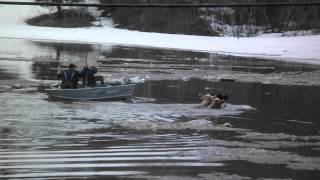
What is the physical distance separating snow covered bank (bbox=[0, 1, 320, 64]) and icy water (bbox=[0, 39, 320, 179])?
15.5 metres

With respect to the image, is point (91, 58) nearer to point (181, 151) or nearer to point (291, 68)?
A: point (291, 68)

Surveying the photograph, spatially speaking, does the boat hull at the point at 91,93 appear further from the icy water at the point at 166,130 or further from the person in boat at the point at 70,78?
the person in boat at the point at 70,78

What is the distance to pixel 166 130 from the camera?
15117 millimetres

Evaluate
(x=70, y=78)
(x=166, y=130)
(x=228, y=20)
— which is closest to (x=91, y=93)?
(x=70, y=78)

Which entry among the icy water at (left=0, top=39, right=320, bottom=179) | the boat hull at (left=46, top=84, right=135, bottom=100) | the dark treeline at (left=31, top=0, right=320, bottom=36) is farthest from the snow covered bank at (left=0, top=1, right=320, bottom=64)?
the boat hull at (left=46, top=84, right=135, bottom=100)

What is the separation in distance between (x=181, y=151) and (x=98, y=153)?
1.50m

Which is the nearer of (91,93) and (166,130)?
(166,130)

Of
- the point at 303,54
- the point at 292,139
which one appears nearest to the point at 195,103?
the point at 292,139

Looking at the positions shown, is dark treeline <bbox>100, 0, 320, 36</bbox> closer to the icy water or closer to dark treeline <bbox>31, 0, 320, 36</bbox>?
dark treeline <bbox>31, 0, 320, 36</bbox>

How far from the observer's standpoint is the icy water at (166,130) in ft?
35.3

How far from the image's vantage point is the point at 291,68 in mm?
35625

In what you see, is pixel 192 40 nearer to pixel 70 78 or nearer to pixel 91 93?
pixel 70 78

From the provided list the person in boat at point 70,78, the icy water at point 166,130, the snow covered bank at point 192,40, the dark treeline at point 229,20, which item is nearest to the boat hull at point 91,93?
the icy water at point 166,130

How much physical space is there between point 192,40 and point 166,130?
138 feet
